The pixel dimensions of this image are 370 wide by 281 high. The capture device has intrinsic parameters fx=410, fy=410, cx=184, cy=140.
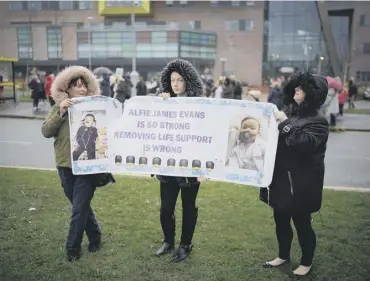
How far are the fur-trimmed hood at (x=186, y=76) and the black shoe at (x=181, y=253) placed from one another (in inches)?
58.3

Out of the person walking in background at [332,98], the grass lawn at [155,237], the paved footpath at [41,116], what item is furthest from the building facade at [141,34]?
the grass lawn at [155,237]

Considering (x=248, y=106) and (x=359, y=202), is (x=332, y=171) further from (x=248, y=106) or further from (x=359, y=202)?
(x=248, y=106)

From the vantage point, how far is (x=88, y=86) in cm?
387

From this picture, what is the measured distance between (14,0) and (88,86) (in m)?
80.9

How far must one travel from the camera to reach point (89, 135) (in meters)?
3.74

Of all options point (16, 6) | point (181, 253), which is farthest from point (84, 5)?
point (181, 253)

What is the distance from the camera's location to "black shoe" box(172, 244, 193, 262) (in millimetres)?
3933

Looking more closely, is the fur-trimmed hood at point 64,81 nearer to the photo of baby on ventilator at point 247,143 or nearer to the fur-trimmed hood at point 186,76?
the fur-trimmed hood at point 186,76

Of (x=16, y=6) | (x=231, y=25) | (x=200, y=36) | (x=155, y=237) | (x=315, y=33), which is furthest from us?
(x=16, y=6)

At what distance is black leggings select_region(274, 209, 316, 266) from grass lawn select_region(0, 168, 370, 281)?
16 centimetres

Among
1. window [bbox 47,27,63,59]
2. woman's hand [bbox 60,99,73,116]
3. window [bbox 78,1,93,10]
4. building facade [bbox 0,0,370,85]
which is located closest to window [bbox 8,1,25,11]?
building facade [bbox 0,0,370,85]

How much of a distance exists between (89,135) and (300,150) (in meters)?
1.86

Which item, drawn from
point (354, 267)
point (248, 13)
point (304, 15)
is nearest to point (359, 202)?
point (354, 267)

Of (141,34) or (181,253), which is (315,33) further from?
(181,253)
